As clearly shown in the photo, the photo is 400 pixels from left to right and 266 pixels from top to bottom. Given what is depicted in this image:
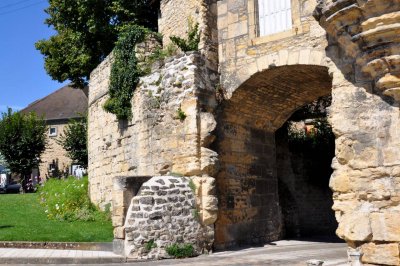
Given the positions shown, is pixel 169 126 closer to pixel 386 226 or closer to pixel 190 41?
pixel 190 41

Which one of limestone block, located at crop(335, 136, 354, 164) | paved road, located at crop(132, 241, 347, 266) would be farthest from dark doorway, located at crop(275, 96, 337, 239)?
limestone block, located at crop(335, 136, 354, 164)

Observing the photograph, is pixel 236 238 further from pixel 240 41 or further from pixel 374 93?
pixel 374 93

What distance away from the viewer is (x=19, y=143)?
2247 cm

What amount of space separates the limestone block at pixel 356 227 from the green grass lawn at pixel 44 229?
5.42 metres

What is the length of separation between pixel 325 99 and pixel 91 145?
779 centimetres

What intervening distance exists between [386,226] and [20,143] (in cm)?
2084

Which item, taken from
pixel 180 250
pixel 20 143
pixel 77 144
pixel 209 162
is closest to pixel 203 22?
pixel 209 162

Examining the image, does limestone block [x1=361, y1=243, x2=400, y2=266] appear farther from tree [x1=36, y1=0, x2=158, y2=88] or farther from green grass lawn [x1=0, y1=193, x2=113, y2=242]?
tree [x1=36, y1=0, x2=158, y2=88]

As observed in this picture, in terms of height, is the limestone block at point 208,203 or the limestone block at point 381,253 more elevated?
the limestone block at point 208,203

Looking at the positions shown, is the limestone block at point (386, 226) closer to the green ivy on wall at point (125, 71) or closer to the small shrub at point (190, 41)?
the small shrub at point (190, 41)

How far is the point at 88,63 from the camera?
16859 millimetres

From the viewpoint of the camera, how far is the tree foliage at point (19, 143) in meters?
22.4

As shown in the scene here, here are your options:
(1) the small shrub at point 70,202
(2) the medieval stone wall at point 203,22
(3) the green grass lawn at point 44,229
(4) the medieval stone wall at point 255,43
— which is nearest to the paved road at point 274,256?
(3) the green grass lawn at point 44,229

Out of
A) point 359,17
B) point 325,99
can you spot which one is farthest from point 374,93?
point 325,99
